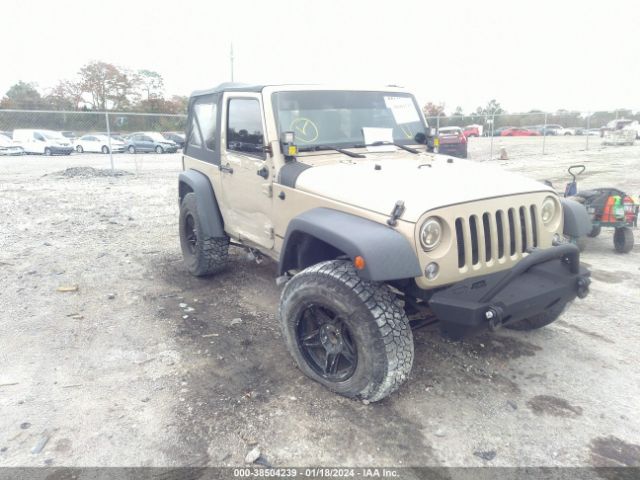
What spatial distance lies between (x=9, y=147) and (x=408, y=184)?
27.1 metres

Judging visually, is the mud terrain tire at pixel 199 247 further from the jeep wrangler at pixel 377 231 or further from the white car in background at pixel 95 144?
the white car in background at pixel 95 144

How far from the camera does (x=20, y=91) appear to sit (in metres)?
48.9

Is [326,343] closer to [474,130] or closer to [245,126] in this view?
[245,126]

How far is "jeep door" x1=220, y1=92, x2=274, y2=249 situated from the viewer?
4270mm

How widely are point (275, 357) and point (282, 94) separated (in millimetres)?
2154

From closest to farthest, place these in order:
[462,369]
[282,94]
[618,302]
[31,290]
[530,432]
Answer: [530,432] → [462,369] → [282,94] → [618,302] → [31,290]

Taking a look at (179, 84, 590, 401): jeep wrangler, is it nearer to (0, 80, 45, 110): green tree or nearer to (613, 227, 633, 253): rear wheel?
(613, 227, 633, 253): rear wheel

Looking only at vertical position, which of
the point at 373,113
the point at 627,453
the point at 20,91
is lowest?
the point at 627,453

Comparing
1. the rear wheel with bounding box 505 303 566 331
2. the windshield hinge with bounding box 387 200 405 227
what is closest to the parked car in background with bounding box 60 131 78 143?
the rear wheel with bounding box 505 303 566 331

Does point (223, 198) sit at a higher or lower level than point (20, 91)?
lower

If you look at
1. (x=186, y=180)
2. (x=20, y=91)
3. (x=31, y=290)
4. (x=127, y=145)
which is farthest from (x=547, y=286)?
(x=20, y=91)

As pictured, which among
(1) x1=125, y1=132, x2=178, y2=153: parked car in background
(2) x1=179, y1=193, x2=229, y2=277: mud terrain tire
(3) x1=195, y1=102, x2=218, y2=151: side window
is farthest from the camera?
(1) x1=125, y1=132, x2=178, y2=153: parked car in background

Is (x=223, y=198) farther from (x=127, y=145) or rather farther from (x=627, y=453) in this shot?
(x=127, y=145)

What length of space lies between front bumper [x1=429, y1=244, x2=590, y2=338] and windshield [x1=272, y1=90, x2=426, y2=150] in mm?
1789
